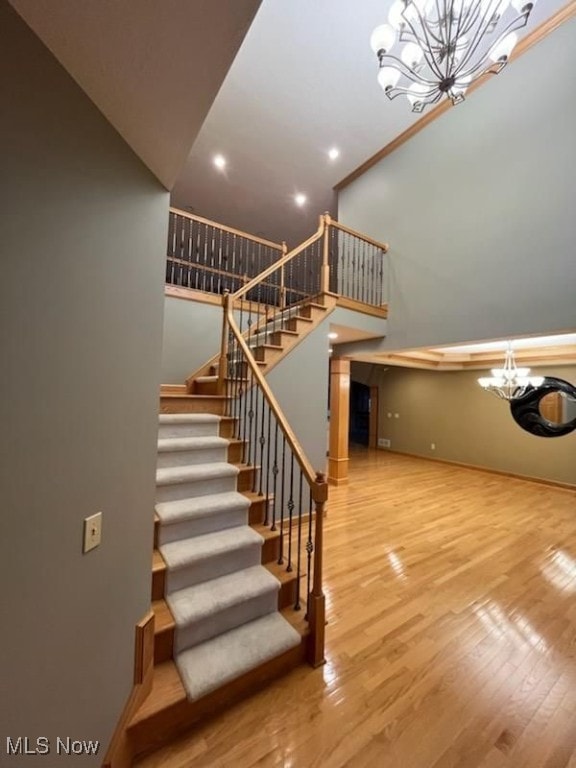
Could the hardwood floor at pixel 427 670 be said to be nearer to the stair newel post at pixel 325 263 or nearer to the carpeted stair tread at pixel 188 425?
the carpeted stair tread at pixel 188 425

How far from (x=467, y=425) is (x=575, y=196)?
5078 millimetres

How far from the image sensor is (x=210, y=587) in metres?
1.86

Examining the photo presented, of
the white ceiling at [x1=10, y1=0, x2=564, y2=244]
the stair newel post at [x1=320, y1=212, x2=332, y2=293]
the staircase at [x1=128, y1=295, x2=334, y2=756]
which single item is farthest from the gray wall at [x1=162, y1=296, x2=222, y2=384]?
the white ceiling at [x1=10, y1=0, x2=564, y2=244]

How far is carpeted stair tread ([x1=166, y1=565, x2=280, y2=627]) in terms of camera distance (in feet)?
5.49

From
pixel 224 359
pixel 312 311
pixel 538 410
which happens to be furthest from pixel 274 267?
pixel 538 410

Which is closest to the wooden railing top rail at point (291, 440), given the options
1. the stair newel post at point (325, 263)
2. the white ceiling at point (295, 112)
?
the stair newel post at point (325, 263)

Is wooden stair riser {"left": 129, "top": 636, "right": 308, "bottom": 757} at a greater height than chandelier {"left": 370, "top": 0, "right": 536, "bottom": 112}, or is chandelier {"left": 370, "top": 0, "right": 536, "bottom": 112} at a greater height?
chandelier {"left": 370, "top": 0, "right": 536, "bottom": 112}

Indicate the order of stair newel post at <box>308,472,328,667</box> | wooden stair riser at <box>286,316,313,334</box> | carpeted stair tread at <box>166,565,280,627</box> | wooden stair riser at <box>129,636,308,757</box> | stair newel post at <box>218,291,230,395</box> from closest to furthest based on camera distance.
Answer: wooden stair riser at <box>129,636,308,757</box>
carpeted stair tread at <box>166,565,280,627</box>
stair newel post at <box>308,472,328,667</box>
stair newel post at <box>218,291,230,395</box>
wooden stair riser at <box>286,316,313,334</box>

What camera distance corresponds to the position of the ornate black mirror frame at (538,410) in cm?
554

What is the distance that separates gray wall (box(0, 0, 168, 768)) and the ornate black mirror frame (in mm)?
6872

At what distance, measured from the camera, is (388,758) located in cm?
136

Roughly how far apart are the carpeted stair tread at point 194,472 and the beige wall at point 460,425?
20.2ft

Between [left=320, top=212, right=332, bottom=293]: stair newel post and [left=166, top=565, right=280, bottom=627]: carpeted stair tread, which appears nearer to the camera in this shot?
[left=166, top=565, right=280, bottom=627]: carpeted stair tread

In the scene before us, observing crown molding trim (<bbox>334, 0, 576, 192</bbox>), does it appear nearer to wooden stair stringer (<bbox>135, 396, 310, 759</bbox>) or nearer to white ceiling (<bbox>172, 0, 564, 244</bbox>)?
white ceiling (<bbox>172, 0, 564, 244</bbox>)
